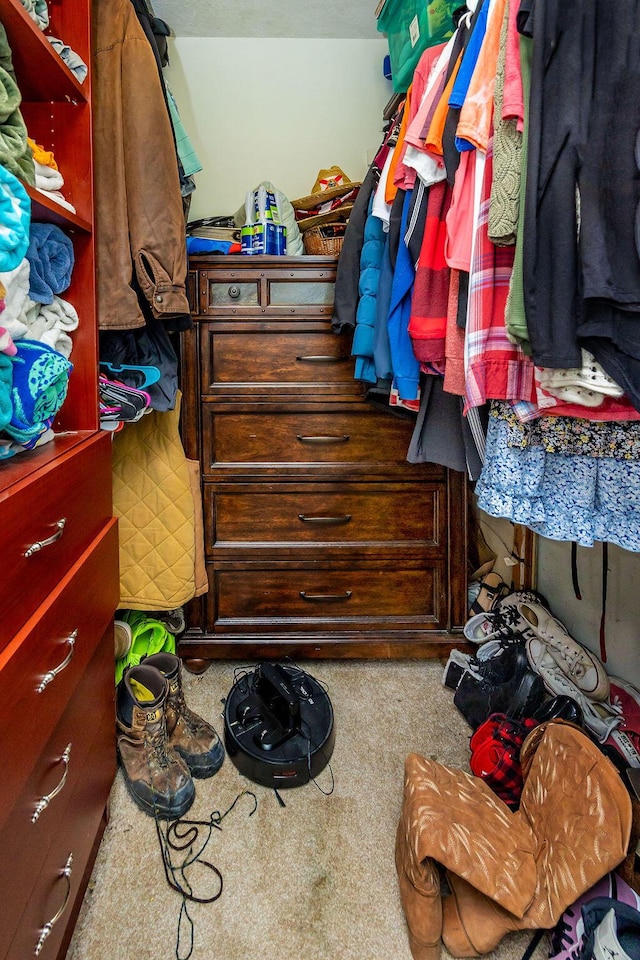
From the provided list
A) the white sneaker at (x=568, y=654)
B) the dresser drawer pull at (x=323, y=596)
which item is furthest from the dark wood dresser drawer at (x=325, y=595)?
the white sneaker at (x=568, y=654)

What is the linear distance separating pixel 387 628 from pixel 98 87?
1701 millimetres

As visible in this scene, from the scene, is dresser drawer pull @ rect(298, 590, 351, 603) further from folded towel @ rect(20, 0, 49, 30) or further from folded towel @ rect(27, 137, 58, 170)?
folded towel @ rect(20, 0, 49, 30)

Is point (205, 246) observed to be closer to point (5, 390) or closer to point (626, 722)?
point (5, 390)

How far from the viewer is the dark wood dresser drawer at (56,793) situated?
0.58 m

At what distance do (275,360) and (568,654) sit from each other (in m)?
1.28

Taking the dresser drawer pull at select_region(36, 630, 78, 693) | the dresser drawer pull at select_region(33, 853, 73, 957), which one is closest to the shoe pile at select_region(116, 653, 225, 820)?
the dresser drawer pull at select_region(33, 853, 73, 957)

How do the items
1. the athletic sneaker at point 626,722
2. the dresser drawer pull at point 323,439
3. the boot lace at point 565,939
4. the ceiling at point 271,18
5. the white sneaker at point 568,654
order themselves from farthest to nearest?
1. the ceiling at point 271,18
2. the dresser drawer pull at point 323,439
3. the white sneaker at point 568,654
4. the athletic sneaker at point 626,722
5. the boot lace at point 565,939

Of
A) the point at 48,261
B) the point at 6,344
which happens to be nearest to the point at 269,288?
the point at 48,261

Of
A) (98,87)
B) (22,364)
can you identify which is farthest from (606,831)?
(98,87)

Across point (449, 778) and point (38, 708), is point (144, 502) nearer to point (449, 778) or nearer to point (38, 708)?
point (38, 708)

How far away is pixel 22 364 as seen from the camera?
0.66 metres

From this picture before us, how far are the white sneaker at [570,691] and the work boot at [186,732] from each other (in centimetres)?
94

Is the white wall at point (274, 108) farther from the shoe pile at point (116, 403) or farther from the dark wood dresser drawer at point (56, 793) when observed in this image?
the dark wood dresser drawer at point (56, 793)

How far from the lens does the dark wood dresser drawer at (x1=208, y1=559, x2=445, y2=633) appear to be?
162 centimetres
